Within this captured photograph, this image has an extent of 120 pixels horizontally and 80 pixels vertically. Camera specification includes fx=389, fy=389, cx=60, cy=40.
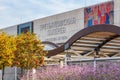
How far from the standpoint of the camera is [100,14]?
45406mm

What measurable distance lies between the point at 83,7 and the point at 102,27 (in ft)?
93.1

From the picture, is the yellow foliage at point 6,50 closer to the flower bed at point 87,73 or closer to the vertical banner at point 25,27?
the flower bed at point 87,73

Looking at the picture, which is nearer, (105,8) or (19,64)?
(19,64)

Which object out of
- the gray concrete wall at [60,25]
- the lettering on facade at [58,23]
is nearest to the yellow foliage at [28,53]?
the gray concrete wall at [60,25]

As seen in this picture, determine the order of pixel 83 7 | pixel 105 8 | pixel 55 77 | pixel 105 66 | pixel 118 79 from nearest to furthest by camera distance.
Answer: pixel 118 79
pixel 105 66
pixel 55 77
pixel 105 8
pixel 83 7

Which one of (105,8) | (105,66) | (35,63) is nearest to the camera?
(105,66)

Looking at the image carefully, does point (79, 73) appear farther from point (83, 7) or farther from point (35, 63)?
point (83, 7)

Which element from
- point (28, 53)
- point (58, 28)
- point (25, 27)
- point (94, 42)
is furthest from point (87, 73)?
point (25, 27)

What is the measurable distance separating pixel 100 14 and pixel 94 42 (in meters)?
22.3

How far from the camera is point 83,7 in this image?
48531mm

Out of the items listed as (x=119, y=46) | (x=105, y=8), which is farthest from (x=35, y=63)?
(x=105, y=8)

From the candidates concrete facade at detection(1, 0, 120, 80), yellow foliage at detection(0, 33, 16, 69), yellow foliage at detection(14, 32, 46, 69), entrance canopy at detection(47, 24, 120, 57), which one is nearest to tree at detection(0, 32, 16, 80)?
yellow foliage at detection(0, 33, 16, 69)

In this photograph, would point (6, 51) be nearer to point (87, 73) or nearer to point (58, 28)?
point (87, 73)

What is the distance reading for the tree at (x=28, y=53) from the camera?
25.3 m
